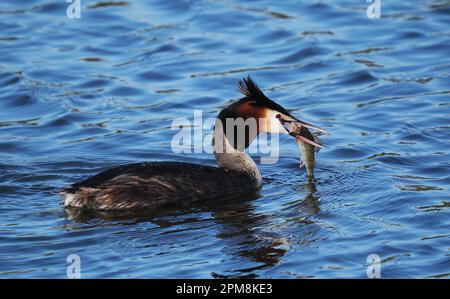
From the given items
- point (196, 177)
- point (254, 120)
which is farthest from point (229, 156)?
point (196, 177)

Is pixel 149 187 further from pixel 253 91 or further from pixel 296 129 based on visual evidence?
pixel 296 129

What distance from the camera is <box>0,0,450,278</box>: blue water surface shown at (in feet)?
27.5

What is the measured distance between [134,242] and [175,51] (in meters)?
6.33

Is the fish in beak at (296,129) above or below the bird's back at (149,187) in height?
above

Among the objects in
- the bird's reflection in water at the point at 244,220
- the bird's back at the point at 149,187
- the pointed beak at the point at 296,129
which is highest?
the pointed beak at the point at 296,129

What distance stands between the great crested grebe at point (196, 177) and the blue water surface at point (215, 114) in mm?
206

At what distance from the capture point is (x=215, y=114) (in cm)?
1239

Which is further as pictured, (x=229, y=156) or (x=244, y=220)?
(x=229, y=156)

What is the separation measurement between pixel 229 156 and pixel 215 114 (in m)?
2.27

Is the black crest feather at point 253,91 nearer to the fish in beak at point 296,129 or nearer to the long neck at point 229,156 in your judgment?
the fish in beak at point 296,129

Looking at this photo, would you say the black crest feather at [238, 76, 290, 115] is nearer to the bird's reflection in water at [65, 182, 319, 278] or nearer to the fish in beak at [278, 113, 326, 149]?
the fish in beak at [278, 113, 326, 149]

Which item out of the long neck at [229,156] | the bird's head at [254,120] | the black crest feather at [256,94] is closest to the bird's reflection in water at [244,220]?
the long neck at [229,156]

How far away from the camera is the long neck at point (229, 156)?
10.1 metres

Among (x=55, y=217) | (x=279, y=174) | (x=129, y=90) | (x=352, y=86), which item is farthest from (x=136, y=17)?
(x=55, y=217)
